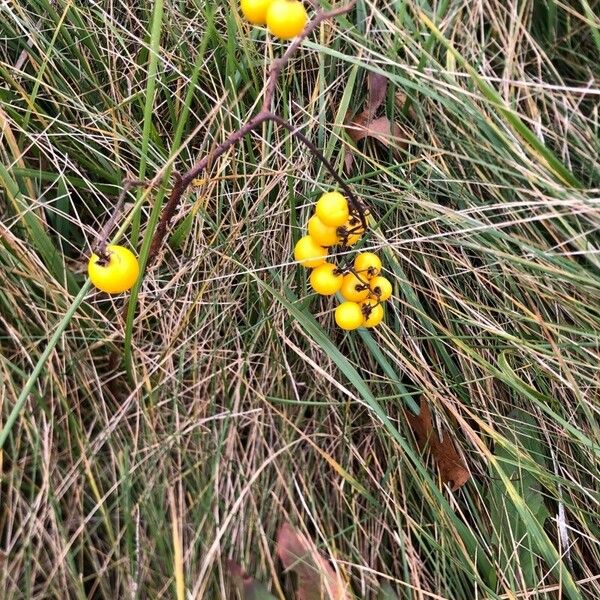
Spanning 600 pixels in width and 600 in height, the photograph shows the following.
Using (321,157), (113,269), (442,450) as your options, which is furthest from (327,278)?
(442,450)

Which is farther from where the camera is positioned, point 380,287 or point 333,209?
point 380,287

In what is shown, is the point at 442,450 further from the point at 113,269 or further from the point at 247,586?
the point at 113,269

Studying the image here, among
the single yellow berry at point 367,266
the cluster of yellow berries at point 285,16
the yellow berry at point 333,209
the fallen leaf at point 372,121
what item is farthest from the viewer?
the fallen leaf at point 372,121

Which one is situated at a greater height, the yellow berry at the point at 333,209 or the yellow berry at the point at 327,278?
the yellow berry at the point at 333,209

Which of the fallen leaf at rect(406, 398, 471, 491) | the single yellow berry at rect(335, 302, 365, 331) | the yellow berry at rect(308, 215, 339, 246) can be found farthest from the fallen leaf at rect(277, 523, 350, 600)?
the yellow berry at rect(308, 215, 339, 246)

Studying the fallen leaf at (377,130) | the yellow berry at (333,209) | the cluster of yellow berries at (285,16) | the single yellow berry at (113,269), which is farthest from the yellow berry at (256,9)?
the fallen leaf at (377,130)

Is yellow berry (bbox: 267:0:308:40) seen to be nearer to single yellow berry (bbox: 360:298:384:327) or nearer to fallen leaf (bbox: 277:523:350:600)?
single yellow berry (bbox: 360:298:384:327)

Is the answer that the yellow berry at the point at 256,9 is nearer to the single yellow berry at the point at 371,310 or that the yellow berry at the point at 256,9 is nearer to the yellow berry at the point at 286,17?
the yellow berry at the point at 286,17
